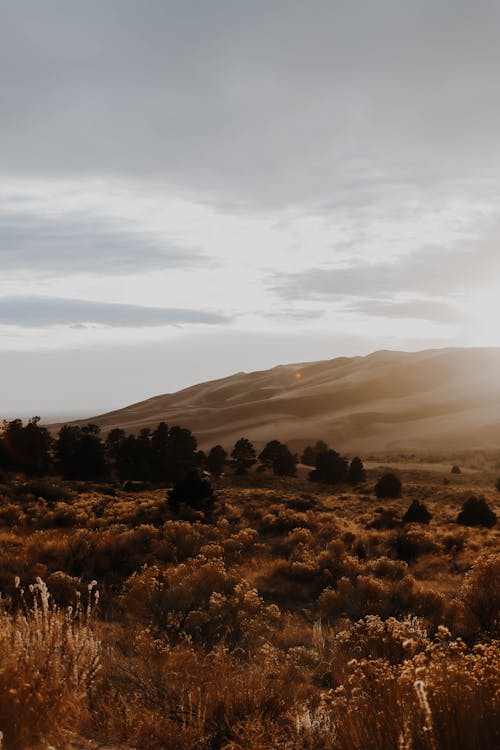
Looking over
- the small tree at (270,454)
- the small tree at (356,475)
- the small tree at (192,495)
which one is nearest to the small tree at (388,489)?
the small tree at (356,475)

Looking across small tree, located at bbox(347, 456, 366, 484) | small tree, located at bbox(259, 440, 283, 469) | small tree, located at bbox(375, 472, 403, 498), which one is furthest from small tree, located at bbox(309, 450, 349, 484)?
small tree, located at bbox(375, 472, 403, 498)

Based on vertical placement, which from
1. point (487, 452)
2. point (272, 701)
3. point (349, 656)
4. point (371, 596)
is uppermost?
point (272, 701)

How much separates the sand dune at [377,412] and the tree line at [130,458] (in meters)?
29.5

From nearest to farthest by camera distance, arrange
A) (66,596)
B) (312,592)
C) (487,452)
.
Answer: (66,596), (312,592), (487,452)

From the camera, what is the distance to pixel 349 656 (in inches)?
256

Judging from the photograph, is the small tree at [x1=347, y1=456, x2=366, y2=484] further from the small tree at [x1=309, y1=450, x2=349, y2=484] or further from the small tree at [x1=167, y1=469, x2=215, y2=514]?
the small tree at [x1=167, y1=469, x2=215, y2=514]

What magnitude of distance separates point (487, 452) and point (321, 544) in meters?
51.3

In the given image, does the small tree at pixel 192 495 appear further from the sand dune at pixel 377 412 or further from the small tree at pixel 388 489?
the sand dune at pixel 377 412

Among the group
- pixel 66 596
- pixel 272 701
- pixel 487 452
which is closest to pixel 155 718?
pixel 272 701

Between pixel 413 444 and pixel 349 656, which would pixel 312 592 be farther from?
pixel 413 444

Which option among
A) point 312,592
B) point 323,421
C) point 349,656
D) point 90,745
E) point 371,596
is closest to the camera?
point 90,745

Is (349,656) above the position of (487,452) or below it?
above

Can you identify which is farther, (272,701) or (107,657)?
(107,657)

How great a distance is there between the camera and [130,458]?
4159cm
